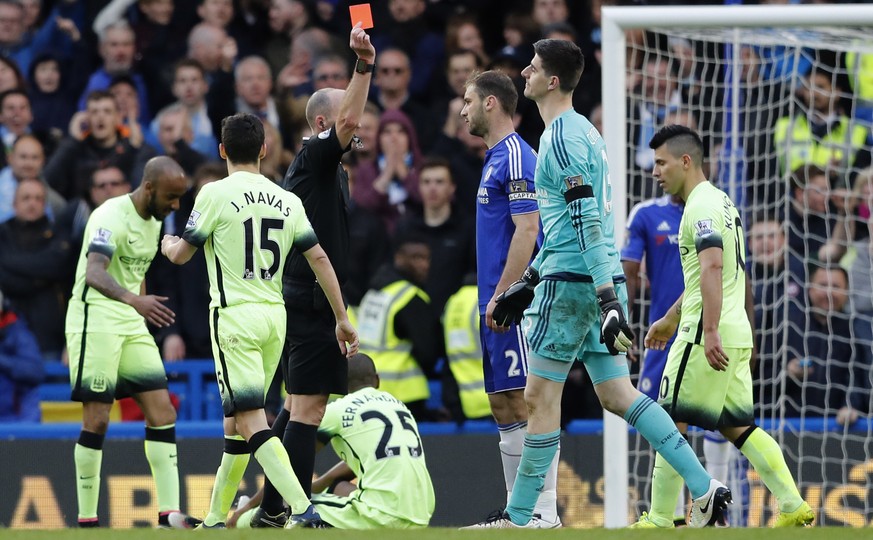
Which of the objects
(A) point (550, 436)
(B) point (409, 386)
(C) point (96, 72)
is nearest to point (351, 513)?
(A) point (550, 436)

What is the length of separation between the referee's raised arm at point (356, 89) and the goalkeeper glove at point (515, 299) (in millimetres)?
1151

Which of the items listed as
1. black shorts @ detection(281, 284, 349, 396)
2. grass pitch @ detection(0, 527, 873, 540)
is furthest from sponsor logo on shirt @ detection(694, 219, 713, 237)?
black shorts @ detection(281, 284, 349, 396)

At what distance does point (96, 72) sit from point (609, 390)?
24.2ft

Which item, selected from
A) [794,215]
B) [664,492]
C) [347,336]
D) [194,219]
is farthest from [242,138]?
[794,215]

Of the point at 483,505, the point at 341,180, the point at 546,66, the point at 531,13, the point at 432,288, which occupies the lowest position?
the point at 483,505

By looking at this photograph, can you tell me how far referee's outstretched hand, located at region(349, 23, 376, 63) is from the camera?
689 cm

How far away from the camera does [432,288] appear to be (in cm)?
1062

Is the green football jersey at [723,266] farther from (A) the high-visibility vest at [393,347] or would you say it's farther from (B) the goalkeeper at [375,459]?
(A) the high-visibility vest at [393,347]

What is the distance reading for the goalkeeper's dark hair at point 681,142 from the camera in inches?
296

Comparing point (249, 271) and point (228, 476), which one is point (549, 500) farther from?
point (249, 271)

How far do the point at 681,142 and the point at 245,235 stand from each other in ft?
7.78

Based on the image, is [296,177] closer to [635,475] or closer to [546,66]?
[546,66]

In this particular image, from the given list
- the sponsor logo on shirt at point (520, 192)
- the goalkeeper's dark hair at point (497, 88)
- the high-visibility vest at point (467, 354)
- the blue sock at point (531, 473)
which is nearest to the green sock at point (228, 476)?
the blue sock at point (531, 473)

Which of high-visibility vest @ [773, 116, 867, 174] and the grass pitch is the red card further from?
high-visibility vest @ [773, 116, 867, 174]
